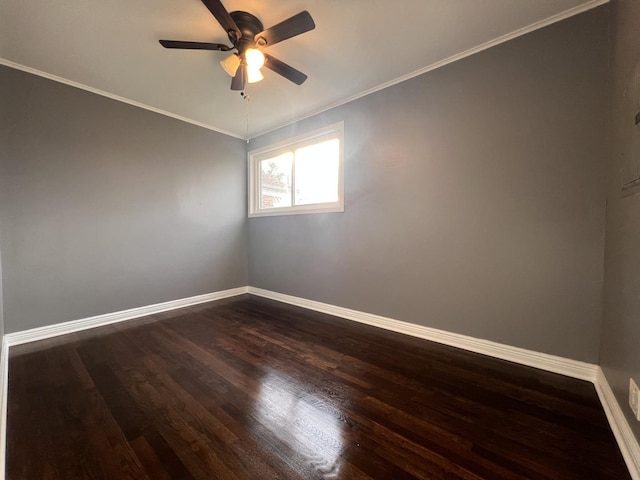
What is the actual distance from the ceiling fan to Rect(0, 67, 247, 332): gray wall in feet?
5.68

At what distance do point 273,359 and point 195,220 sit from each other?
96.3 inches

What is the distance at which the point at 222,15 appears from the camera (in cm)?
155

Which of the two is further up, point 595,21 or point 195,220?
point 595,21

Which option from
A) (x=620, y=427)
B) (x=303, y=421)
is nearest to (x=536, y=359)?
(x=620, y=427)

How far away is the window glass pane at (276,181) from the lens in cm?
380

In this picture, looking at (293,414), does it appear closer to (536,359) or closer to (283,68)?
(536,359)

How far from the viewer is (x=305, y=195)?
11.7ft

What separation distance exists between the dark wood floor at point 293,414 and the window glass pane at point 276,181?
88.0 inches

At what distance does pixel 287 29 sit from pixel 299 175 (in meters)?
2.05

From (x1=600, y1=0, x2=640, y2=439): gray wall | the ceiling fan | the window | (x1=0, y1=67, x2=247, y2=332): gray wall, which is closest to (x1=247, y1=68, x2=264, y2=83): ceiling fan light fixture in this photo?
the ceiling fan

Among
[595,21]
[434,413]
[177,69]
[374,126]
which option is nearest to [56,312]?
[177,69]

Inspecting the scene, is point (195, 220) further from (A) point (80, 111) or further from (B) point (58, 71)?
(B) point (58, 71)

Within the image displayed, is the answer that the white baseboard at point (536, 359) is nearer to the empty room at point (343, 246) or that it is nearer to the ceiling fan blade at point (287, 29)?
the empty room at point (343, 246)

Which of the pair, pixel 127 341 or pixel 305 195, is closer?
pixel 127 341
